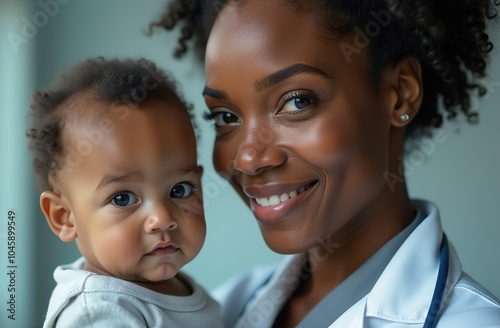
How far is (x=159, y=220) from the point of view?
1175 millimetres

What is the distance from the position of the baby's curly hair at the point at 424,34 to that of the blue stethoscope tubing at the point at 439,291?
13.5 inches

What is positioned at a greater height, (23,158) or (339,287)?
(23,158)

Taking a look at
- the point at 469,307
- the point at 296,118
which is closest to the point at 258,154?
the point at 296,118

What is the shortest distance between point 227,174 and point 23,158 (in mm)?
708

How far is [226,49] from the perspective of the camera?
1.34m

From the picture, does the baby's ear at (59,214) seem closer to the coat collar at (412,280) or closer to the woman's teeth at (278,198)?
the woman's teeth at (278,198)

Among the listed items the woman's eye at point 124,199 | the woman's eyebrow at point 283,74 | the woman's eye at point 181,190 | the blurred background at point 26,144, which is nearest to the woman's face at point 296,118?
the woman's eyebrow at point 283,74

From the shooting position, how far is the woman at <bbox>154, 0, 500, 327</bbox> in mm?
1278

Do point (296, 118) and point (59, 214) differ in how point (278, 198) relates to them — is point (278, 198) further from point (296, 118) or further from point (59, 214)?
point (59, 214)

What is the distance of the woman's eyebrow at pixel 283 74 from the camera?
129 cm

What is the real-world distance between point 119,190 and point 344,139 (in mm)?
403

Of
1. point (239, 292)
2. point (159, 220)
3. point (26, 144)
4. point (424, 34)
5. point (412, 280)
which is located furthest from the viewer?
point (26, 144)

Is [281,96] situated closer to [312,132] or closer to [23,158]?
[312,132]

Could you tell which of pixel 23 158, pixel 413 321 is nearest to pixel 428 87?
pixel 413 321
